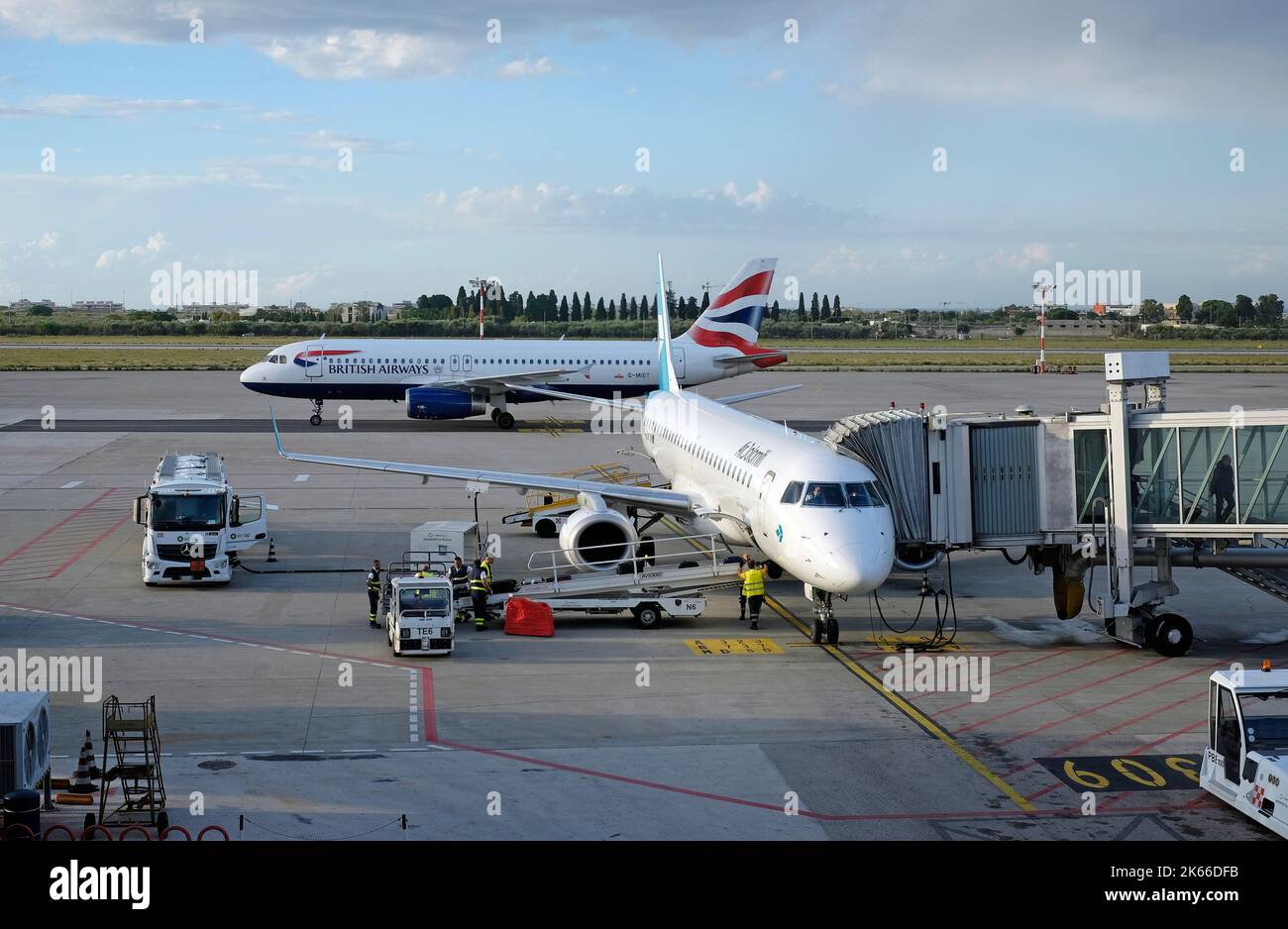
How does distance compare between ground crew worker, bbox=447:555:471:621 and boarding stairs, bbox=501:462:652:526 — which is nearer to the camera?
ground crew worker, bbox=447:555:471:621

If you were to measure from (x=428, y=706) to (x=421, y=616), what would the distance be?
398 centimetres

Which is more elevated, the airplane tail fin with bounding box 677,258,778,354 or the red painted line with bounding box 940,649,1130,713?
the airplane tail fin with bounding box 677,258,778,354

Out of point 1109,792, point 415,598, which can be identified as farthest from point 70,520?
point 1109,792

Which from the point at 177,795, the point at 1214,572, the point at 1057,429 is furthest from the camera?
A: the point at 1214,572

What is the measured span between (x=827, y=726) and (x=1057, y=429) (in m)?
10.4

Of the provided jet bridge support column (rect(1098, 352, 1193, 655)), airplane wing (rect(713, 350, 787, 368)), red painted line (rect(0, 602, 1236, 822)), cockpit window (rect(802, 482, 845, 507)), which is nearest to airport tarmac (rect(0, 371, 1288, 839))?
red painted line (rect(0, 602, 1236, 822))

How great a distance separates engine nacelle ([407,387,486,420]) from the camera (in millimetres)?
69250

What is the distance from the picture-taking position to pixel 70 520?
42781mm

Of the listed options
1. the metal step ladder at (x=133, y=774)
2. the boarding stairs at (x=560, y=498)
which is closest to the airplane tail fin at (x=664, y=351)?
the boarding stairs at (x=560, y=498)

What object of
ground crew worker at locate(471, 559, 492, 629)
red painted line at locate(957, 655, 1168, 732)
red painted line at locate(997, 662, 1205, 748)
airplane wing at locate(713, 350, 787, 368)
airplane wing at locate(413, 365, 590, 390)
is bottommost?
red painted line at locate(997, 662, 1205, 748)

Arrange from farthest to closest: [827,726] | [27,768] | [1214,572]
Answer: [1214,572] < [827,726] < [27,768]

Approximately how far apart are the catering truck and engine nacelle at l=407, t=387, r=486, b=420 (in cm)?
3309

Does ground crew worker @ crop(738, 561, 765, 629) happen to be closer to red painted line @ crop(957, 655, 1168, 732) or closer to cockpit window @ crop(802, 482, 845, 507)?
cockpit window @ crop(802, 482, 845, 507)
